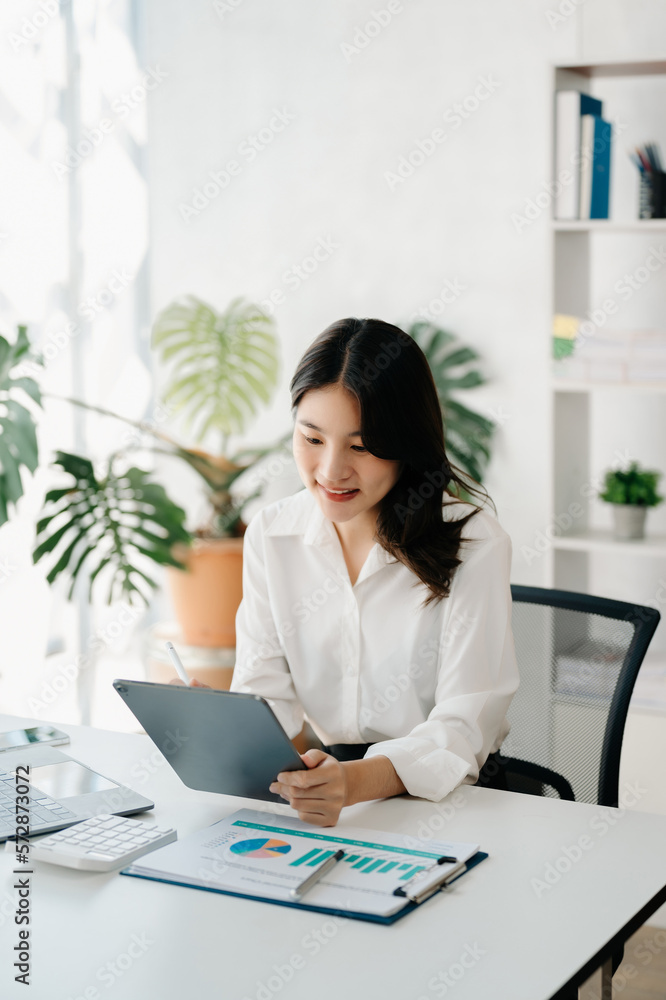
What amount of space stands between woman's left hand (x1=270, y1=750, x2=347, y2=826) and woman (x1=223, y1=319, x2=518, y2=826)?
5.4 inches

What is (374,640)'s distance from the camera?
1.71 metres

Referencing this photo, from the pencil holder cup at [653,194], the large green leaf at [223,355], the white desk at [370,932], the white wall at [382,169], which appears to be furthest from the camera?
the large green leaf at [223,355]

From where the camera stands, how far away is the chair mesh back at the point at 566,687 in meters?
1.74

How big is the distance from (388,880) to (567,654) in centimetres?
73

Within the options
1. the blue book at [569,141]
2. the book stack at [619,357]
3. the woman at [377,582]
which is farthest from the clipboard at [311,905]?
the blue book at [569,141]

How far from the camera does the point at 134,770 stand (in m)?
1.54

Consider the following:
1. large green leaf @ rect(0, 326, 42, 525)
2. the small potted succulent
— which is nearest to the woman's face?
large green leaf @ rect(0, 326, 42, 525)

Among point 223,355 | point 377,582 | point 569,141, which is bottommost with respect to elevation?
point 377,582

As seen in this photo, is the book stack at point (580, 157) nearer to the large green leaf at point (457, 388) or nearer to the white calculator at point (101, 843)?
the large green leaf at point (457, 388)

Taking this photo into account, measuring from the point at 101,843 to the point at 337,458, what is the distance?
0.63 m

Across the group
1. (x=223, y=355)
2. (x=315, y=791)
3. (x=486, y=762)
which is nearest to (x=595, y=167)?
(x=223, y=355)

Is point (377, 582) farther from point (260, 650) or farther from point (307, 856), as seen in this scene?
point (307, 856)

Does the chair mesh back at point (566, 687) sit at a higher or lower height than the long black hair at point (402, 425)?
lower

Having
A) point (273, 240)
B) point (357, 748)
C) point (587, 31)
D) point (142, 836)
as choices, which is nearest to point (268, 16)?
point (273, 240)
